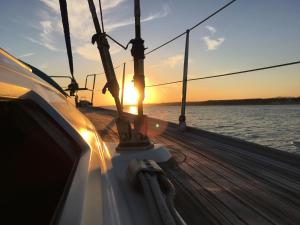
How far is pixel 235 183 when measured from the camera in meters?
2.63

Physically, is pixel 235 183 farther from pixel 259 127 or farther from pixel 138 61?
pixel 259 127

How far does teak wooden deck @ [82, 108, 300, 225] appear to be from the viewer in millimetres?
1958

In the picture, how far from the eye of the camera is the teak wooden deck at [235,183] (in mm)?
1958

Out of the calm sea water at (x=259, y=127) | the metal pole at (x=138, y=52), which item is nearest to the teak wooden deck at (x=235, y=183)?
the metal pole at (x=138, y=52)

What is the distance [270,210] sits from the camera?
2.05 meters

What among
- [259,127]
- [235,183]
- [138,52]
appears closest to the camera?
[235,183]

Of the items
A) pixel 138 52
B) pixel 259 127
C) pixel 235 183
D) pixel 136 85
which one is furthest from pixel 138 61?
pixel 259 127

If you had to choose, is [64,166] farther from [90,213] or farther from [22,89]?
[90,213]

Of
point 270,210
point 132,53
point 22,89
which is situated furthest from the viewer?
point 132,53

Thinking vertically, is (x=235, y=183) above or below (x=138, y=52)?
below

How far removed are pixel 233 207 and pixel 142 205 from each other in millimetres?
1002

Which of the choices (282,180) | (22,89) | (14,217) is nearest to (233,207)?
(282,180)

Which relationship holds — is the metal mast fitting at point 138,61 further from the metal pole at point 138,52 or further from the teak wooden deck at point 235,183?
the teak wooden deck at point 235,183

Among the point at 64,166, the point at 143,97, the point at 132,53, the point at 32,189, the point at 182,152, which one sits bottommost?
the point at 182,152
